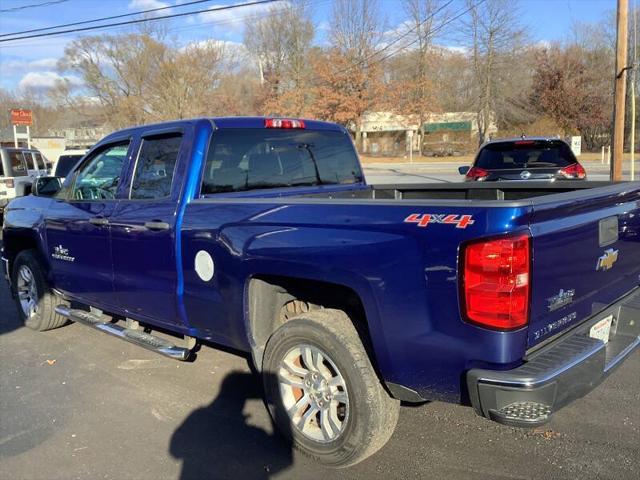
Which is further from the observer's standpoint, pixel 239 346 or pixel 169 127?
pixel 169 127

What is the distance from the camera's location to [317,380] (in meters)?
3.12

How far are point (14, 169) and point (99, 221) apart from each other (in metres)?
12.0

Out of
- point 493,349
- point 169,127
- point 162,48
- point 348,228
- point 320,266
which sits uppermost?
point 162,48

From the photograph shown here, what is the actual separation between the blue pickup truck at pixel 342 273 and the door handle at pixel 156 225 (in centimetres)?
2

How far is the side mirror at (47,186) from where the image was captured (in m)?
5.28

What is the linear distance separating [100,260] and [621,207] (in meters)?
3.73

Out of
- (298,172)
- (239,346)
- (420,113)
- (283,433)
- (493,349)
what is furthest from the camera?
(420,113)

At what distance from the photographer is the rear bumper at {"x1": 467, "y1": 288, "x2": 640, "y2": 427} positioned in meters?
2.37

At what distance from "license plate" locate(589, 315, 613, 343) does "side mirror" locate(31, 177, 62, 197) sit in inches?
184

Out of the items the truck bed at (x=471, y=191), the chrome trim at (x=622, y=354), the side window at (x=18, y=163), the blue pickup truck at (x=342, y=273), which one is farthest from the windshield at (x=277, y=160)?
the side window at (x=18, y=163)

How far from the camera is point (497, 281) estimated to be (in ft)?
7.70

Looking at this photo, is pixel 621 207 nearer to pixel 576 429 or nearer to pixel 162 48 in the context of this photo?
pixel 576 429

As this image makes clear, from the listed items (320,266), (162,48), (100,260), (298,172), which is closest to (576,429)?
(320,266)

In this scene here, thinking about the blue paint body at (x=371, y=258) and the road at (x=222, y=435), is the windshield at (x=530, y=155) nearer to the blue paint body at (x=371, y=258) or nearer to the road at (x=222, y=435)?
the road at (x=222, y=435)
